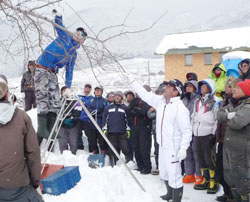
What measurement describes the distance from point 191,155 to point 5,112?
13.2ft

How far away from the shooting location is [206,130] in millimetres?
5027

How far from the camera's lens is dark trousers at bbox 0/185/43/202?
8.59 feet

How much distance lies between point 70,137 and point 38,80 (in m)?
3.00

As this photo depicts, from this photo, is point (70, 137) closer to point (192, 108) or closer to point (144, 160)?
point (144, 160)

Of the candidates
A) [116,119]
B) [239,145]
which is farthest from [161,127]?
[116,119]

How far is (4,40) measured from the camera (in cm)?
354

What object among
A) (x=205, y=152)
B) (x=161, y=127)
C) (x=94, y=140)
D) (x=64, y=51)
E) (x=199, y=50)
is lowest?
(x=94, y=140)

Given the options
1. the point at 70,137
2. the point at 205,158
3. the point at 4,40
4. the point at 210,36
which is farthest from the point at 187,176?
the point at 210,36

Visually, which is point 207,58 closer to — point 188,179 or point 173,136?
point 188,179

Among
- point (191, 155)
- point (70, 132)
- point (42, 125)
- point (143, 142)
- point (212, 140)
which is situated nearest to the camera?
point (212, 140)

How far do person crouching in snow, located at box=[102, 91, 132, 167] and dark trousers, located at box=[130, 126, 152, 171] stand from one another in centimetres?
32

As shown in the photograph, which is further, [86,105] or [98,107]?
[86,105]

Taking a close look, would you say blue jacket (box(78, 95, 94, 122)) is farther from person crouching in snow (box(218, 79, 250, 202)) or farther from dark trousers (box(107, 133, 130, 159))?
person crouching in snow (box(218, 79, 250, 202))

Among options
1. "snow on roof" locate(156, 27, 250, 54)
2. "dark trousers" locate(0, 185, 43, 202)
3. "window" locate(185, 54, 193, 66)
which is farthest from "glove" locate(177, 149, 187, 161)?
"window" locate(185, 54, 193, 66)
